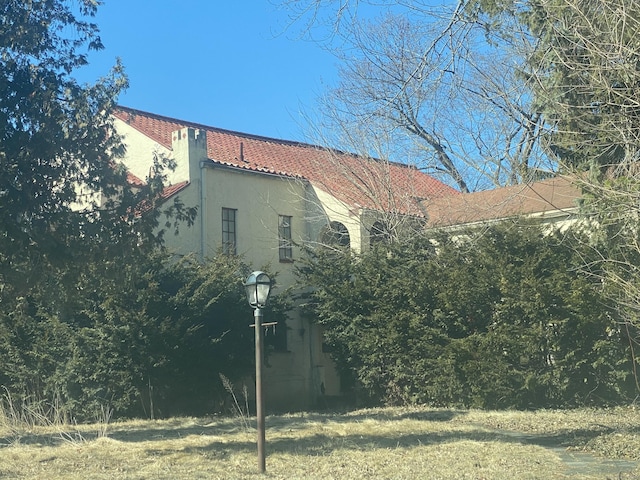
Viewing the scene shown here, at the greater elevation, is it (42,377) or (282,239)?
(282,239)

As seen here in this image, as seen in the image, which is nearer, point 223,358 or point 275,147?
point 223,358

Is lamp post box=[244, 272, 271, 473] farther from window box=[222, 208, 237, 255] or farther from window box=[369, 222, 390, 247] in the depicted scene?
window box=[369, 222, 390, 247]

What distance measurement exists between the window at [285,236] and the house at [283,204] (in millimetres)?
34

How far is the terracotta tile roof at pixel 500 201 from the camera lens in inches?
→ 676

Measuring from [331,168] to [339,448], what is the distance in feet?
50.0

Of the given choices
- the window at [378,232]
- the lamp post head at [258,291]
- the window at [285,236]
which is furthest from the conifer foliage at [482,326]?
the lamp post head at [258,291]

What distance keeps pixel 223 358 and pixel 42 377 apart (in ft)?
14.1

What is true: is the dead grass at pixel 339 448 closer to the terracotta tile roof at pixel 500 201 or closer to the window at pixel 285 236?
the terracotta tile roof at pixel 500 201

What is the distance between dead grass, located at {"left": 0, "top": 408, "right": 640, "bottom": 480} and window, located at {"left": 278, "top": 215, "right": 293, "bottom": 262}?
9.88m

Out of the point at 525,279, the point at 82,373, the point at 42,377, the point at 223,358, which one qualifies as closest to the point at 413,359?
the point at 525,279

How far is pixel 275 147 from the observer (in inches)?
1100

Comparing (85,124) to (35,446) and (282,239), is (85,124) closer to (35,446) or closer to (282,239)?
(35,446)

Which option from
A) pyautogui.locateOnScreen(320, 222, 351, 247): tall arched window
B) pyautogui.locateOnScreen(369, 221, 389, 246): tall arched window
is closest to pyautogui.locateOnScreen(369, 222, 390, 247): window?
pyautogui.locateOnScreen(369, 221, 389, 246): tall arched window

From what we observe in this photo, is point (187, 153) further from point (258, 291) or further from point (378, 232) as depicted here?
point (258, 291)
